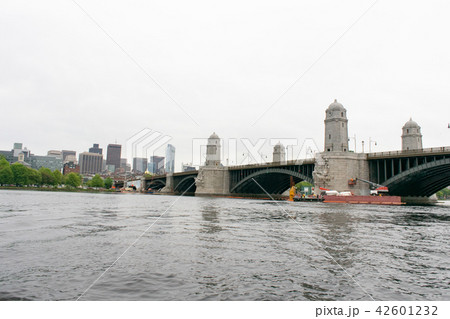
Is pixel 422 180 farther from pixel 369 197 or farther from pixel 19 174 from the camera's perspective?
pixel 19 174

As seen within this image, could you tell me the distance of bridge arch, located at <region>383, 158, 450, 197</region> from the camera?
5788cm

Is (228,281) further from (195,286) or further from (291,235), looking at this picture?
(291,235)

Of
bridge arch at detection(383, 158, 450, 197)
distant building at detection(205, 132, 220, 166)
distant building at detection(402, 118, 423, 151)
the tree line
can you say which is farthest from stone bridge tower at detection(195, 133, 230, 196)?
bridge arch at detection(383, 158, 450, 197)

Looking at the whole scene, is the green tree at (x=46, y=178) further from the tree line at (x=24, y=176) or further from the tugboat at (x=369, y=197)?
the tugboat at (x=369, y=197)

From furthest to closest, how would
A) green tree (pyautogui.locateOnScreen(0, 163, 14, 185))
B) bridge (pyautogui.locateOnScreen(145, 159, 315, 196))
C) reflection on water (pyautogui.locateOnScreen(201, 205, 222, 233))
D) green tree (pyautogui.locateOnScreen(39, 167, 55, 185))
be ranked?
green tree (pyautogui.locateOnScreen(39, 167, 55, 185)) < green tree (pyautogui.locateOnScreen(0, 163, 14, 185)) < bridge (pyautogui.locateOnScreen(145, 159, 315, 196)) < reflection on water (pyautogui.locateOnScreen(201, 205, 222, 233))

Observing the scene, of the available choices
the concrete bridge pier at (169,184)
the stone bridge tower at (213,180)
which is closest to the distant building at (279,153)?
the stone bridge tower at (213,180)

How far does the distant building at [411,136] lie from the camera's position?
286 feet

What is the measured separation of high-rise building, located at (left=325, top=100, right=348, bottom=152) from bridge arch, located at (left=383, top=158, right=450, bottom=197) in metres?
13.8

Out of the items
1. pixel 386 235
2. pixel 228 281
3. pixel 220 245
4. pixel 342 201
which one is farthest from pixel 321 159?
pixel 228 281

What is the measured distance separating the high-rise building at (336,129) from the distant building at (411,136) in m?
21.7

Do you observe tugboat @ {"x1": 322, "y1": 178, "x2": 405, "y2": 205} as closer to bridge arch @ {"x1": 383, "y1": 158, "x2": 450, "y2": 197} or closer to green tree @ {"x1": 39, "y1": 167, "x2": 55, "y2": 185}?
bridge arch @ {"x1": 383, "y1": 158, "x2": 450, "y2": 197}

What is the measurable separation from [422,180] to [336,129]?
783 inches

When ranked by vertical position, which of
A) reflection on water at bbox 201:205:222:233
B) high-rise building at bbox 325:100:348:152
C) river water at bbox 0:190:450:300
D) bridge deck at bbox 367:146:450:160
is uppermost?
high-rise building at bbox 325:100:348:152

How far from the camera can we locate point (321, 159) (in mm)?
75312
